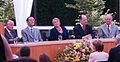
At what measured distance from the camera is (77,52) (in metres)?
8.55

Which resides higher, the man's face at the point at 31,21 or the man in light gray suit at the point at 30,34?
the man's face at the point at 31,21

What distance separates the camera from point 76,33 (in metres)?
9.54

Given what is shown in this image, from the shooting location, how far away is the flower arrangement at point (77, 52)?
8477 millimetres

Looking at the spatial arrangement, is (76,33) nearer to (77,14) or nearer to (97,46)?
(97,46)

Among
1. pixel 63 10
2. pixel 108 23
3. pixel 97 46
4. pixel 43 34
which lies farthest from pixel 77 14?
pixel 97 46

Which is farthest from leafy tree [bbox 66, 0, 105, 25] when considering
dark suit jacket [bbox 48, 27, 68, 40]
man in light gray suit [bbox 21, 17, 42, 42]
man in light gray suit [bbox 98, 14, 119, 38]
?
man in light gray suit [bbox 21, 17, 42, 42]

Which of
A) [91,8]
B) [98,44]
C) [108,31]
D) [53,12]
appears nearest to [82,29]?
[108,31]

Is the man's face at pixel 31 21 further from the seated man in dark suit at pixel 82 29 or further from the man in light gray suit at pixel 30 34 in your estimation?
the seated man in dark suit at pixel 82 29

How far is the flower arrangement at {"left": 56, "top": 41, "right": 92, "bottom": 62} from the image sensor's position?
8477mm

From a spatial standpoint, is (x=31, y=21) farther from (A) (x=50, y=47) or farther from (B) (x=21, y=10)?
(B) (x=21, y=10)

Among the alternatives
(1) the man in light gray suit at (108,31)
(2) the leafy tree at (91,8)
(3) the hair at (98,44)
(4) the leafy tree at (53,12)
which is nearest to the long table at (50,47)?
(1) the man in light gray suit at (108,31)

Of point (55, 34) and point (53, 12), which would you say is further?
point (53, 12)

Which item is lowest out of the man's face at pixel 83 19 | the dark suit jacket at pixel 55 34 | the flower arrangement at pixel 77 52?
the flower arrangement at pixel 77 52

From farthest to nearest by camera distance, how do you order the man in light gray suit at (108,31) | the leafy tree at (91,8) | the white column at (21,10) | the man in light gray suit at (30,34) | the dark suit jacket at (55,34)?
the leafy tree at (91,8) < the white column at (21,10) < the man in light gray suit at (108,31) < the dark suit jacket at (55,34) < the man in light gray suit at (30,34)
